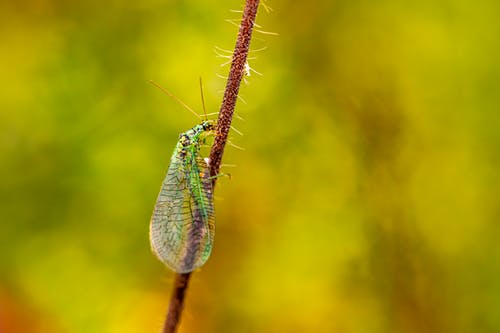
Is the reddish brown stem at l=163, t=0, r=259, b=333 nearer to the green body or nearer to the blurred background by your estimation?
the green body

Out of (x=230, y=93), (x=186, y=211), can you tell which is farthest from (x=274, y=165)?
(x=230, y=93)

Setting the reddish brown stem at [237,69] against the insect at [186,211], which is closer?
the reddish brown stem at [237,69]

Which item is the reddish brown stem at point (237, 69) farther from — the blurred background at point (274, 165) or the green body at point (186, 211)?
the blurred background at point (274, 165)

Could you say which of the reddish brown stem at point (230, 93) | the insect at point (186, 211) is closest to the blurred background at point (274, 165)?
the insect at point (186, 211)

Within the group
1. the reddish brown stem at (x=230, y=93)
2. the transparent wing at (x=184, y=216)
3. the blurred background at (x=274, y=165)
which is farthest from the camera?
the blurred background at (x=274, y=165)

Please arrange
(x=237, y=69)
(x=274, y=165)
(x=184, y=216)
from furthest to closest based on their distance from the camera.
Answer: (x=274, y=165), (x=184, y=216), (x=237, y=69)

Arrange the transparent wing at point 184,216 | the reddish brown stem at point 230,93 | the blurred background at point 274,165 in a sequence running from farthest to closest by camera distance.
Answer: the blurred background at point 274,165 → the transparent wing at point 184,216 → the reddish brown stem at point 230,93

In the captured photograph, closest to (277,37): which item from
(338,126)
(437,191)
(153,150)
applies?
(338,126)

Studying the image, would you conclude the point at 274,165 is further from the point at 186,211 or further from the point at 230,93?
the point at 230,93
